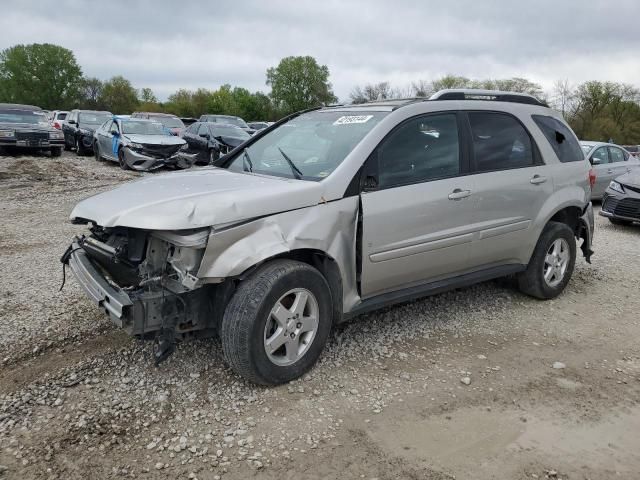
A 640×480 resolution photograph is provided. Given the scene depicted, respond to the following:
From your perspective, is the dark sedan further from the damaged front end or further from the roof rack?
the damaged front end

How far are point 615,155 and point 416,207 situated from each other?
34.5 ft

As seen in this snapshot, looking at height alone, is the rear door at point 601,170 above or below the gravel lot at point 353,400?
above

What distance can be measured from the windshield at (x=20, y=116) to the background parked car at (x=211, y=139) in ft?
16.0

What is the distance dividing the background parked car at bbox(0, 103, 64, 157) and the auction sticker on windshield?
50.6 feet

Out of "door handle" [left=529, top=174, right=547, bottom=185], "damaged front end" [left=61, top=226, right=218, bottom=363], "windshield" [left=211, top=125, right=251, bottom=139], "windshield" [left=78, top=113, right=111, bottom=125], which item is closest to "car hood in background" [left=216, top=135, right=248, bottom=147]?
"windshield" [left=211, top=125, right=251, bottom=139]

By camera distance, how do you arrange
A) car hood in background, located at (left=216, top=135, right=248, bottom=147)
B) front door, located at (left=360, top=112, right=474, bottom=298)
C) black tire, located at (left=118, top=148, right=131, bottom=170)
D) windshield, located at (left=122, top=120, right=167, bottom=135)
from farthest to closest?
1. car hood in background, located at (left=216, top=135, right=248, bottom=147)
2. windshield, located at (left=122, top=120, right=167, bottom=135)
3. black tire, located at (left=118, top=148, right=131, bottom=170)
4. front door, located at (left=360, top=112, right=474, bottom=298)

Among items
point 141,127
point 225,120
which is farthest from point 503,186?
point 225,120

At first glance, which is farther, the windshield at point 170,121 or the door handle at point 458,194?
the windshield at point 170,121

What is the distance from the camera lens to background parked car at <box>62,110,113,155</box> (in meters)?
19.5

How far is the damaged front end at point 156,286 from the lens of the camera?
3.03 m

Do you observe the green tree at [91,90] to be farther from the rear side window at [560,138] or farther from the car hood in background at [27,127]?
the rear side window at [560,138]

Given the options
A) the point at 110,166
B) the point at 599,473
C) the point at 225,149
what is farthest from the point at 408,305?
the point at 110,166

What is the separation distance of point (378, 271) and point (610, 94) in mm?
58625

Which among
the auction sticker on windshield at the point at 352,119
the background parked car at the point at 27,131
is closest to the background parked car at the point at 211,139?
the background parked car at the point at 27,131
